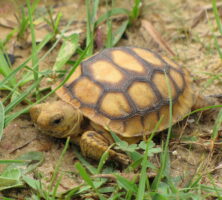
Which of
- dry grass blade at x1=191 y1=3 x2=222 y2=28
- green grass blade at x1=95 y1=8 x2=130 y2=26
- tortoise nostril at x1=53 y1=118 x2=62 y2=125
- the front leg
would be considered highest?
green grass blade at x1=95 y1=8 x2=130 y2=26

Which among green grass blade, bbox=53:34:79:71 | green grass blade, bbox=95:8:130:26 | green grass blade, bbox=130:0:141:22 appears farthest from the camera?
green grass blade, bbox=130:0:141:22

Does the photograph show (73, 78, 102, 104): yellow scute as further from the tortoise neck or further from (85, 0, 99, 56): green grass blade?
(85, 0, 99, 56): green grass blade

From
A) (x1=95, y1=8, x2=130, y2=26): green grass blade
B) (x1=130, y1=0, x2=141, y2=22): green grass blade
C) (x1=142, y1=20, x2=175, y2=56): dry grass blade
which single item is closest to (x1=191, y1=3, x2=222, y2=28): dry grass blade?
(x1=142, y1=20, x2=175, y2=56): dry grass blade

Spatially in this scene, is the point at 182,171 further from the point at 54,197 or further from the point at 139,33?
the point at 139,33

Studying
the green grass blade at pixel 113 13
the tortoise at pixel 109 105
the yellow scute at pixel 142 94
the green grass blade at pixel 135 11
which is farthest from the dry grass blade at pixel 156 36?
the yellow scute at pixel 142 94

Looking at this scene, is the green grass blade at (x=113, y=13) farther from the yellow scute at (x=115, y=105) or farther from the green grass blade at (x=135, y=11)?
the yellow scute at (x=115, y=105)

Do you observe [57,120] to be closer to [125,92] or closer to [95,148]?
[95,148]

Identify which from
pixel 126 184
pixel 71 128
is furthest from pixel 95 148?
pixel 126 184
